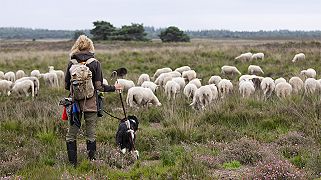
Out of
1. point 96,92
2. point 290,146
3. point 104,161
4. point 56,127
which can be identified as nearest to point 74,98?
point 96,92

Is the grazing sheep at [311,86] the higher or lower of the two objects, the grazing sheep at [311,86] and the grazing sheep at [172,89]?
the higher

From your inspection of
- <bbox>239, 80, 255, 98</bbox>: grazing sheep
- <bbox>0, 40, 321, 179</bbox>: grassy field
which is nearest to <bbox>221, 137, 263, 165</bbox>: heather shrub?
<bbox>0, 40, 321, 179</bbox>: grassy field

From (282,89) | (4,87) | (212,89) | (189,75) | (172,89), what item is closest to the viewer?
(212,89)

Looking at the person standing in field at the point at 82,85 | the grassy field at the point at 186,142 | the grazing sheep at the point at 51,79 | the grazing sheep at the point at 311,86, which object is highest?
the person standing in field at the point at 82,85

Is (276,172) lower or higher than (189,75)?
higher

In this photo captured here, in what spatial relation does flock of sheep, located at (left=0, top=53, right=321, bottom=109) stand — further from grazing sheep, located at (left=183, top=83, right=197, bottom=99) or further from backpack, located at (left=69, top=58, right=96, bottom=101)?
backpack, located at (left=69, top=58, right=96, bottom=101)

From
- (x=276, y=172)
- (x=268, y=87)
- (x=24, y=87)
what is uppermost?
(x=276, y=172)

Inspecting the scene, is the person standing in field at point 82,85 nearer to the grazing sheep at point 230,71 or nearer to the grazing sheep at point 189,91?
the grazing sheep at point 189,91

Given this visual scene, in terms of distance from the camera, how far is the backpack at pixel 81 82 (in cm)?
661

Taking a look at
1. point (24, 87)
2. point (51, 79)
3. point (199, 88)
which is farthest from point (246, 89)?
point (51, 79)

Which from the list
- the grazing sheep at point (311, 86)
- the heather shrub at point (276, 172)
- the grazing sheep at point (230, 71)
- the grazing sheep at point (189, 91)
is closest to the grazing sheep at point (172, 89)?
the grazing sheep at point (189, 91)

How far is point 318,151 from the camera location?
22.6 ft

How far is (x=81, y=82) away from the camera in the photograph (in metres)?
6.63

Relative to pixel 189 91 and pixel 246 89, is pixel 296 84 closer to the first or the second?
pixel 246 89
